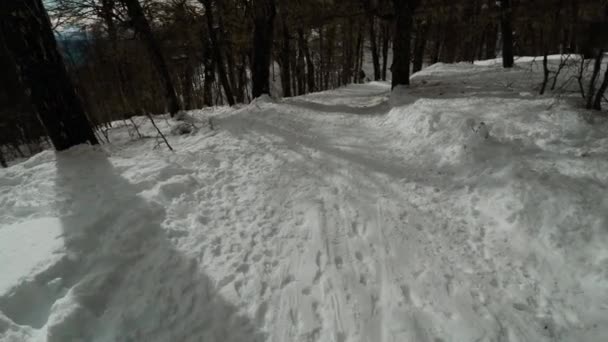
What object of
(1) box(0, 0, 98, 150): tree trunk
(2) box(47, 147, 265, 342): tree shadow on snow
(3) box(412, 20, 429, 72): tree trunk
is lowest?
(2) box(47, 147, 265, 342): tree shadow on snow

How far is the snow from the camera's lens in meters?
2.21

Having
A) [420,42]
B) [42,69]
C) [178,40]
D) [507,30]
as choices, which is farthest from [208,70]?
[507,30]

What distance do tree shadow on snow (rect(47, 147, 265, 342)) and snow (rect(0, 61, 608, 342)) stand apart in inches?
0.5

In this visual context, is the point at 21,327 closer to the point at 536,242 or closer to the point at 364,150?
the point at 536,242

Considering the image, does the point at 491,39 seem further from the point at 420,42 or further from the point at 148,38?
the point at 148,38

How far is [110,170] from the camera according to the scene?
14.1 feet

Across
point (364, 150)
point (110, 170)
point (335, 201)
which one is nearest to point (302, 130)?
point (364, 150)

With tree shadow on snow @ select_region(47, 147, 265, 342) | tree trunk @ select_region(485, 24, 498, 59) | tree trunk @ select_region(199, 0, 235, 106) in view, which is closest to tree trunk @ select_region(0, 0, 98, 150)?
tree shadow on snow @ select_region(47, 147, 265, 342)

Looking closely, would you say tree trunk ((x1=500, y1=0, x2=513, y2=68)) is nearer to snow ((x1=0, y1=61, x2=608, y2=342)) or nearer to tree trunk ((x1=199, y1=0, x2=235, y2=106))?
snow ((x1=0, y1=61, x2=608, y2=342))

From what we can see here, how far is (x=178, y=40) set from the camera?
13.5m

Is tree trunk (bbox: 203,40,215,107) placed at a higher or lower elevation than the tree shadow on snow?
higher

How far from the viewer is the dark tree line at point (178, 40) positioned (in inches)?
173

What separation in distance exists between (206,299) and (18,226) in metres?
2.24

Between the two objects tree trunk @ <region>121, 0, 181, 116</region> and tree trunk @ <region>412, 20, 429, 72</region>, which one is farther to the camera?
tree trunk @ <region>412, 20, 429, 72</region>
